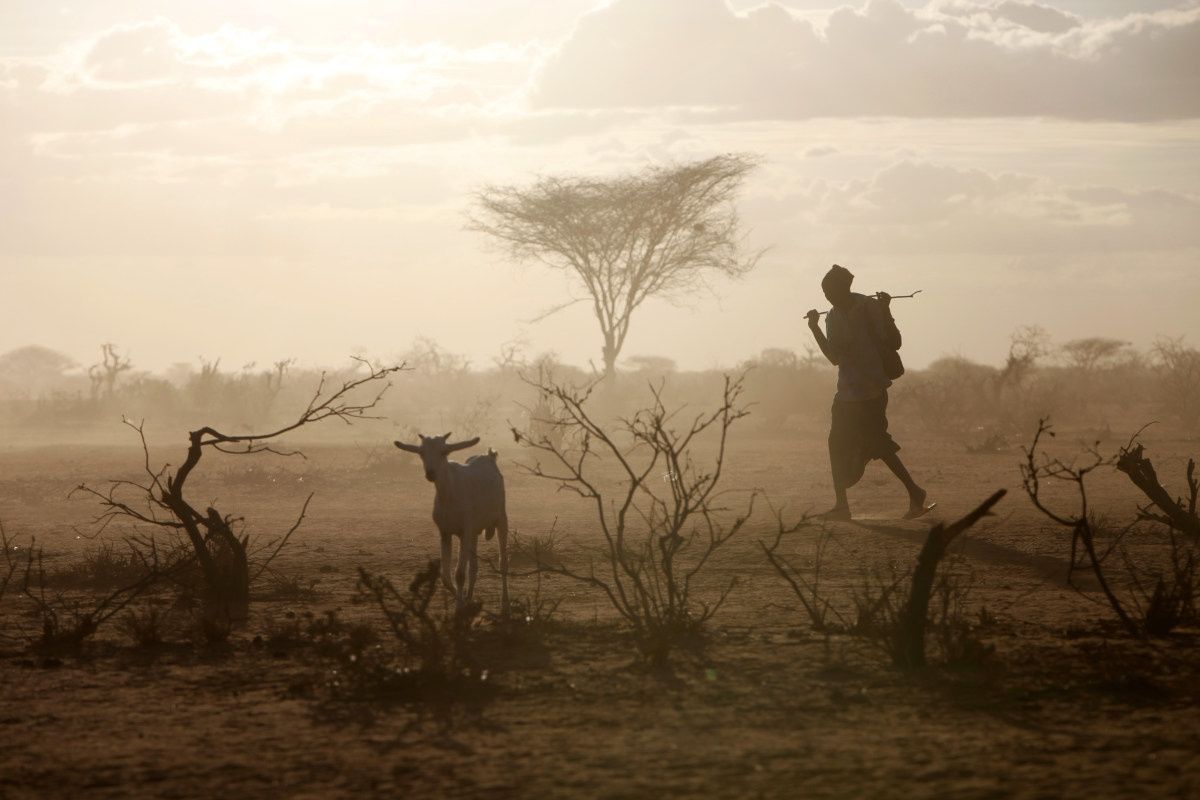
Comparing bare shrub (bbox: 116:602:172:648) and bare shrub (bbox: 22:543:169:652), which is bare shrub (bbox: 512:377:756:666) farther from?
bare shrub (bbox: 22:543:169:652)

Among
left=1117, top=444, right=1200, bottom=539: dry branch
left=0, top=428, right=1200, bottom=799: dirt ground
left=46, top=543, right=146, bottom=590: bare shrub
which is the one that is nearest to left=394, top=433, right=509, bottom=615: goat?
left=0, top=428, right=1200, bottom=799: dirt ground

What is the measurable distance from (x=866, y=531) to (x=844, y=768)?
6.51 metres

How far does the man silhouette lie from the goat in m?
3.84

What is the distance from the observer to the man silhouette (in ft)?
37.9

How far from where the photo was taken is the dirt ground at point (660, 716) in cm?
504

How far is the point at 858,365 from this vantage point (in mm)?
11562

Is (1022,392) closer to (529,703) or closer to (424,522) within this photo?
(424,522)

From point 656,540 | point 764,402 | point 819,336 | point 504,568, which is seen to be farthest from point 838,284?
point 764,402

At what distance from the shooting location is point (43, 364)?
77.9 meters

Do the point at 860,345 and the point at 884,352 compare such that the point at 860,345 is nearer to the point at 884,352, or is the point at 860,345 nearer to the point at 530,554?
the point at 884,352

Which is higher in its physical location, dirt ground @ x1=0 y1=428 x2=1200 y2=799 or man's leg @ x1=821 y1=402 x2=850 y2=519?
man's leg @ x1=821 y1=402 x2=850 y2=519

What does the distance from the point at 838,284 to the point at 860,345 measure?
1.68 ft

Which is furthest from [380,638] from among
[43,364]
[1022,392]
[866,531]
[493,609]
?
[43,364]

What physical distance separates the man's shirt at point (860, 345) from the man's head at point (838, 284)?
0.27ft
